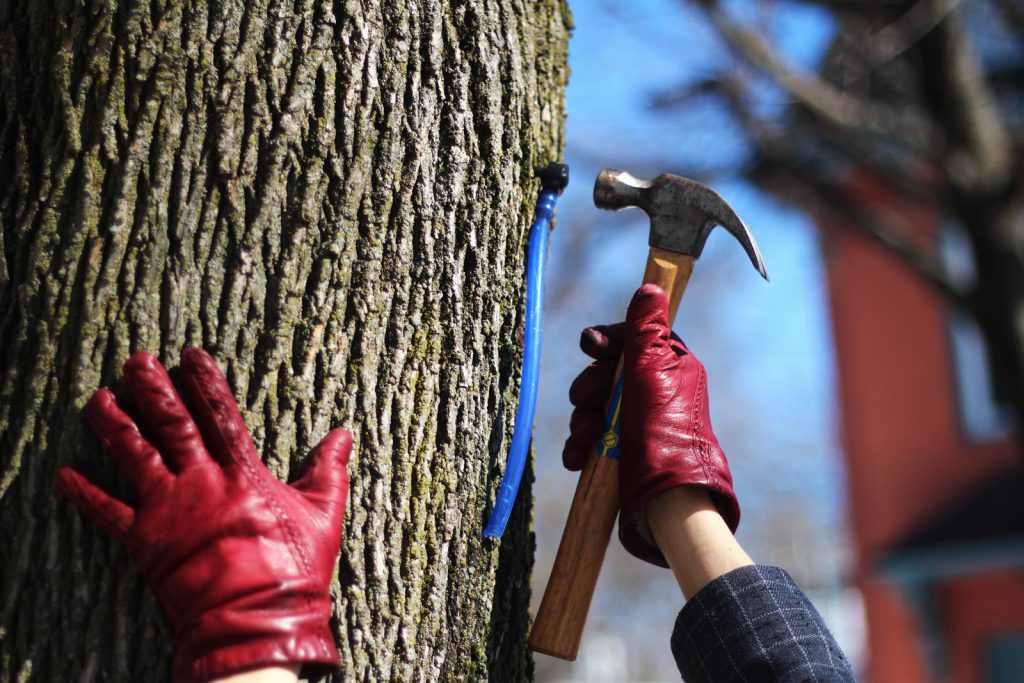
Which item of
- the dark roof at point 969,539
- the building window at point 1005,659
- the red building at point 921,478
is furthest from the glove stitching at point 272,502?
the building window at point 1005,659

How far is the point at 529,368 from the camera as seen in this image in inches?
68.2

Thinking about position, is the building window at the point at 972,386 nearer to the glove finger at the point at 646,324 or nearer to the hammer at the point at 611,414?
the hammer at the point at 611,414

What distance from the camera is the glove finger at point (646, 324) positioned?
5.68ft

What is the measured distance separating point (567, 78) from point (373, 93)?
557 millimetres

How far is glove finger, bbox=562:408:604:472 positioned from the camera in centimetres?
179

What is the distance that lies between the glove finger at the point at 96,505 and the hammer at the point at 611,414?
26.1 inches

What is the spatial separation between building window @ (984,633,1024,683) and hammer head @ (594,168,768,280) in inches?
422

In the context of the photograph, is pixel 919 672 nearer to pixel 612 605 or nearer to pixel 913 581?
pixel 913 581

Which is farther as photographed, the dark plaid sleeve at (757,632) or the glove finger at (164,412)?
the dark plaid sleeve at (757,632)

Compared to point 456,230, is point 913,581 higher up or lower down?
higher up

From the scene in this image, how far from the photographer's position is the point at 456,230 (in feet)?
5.53

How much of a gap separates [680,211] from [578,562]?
1.94 feet

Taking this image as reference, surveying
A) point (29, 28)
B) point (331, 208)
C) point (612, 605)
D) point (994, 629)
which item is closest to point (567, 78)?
point (331, 208)

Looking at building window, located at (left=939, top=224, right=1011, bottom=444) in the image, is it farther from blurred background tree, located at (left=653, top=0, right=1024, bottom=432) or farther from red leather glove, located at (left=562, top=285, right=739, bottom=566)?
red leather glove, located at (left=562, top=285, right=739, bottom=566)
